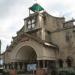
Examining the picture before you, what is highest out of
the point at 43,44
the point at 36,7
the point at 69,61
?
the point at 36,7

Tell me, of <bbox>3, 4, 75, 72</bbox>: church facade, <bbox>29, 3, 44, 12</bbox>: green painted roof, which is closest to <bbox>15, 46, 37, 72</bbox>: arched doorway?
<bbox>3, 4, 75, 72</bbox>: church facade

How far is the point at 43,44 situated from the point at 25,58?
678cm

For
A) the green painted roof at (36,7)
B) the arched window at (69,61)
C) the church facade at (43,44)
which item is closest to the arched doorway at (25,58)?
the church facade at (43,44)

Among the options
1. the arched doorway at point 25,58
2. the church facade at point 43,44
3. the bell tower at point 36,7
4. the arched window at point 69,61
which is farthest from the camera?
the bell tower at point 36,7

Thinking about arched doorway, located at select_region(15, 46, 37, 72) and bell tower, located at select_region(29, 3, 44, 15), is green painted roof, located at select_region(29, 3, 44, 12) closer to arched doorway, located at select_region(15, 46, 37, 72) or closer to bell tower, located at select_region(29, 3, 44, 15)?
bell tower, located at select_region(29, 3, 44, 15)

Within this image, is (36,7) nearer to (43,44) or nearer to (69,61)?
(43,44)

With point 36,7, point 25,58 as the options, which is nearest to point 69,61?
point 25,58

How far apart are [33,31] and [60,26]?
467 centimetres

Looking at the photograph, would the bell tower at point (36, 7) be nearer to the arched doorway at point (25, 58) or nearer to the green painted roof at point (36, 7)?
the green painted roof at point (36, 7)

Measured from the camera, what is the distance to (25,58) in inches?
1447

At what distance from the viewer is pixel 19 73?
1373 inches

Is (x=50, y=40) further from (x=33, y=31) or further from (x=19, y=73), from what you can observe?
(x=19, y=73)

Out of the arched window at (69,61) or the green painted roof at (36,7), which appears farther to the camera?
the green painted roof at (36,7)

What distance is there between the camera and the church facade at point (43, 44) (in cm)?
3200
